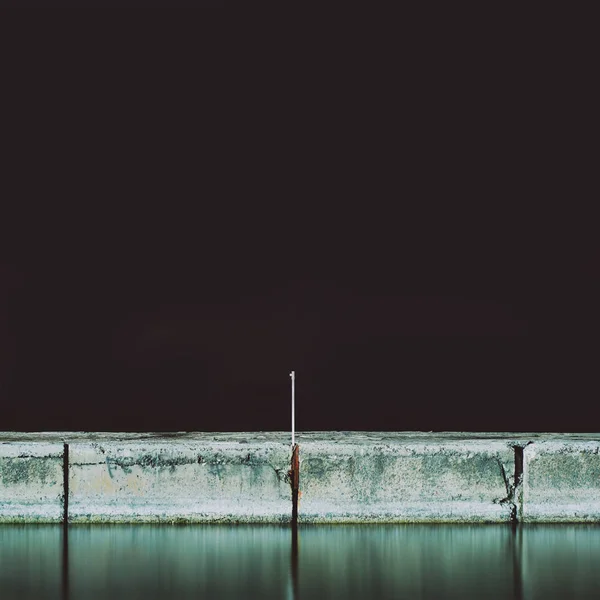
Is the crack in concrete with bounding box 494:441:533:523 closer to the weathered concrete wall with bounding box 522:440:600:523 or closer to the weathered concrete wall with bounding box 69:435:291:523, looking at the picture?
the weathered concrete wall with bounding box 522:440:600:523

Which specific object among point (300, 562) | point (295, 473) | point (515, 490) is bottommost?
point (300, 562)

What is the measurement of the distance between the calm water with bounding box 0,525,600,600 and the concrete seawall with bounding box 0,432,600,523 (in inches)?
4.4

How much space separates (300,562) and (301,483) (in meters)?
0.96

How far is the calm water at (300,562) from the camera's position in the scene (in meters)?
4.60

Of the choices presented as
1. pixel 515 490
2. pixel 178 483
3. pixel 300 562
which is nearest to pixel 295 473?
pixel 178 483

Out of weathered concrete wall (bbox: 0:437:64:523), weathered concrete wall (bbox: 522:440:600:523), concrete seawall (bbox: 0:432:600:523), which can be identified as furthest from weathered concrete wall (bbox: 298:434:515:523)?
weathered concrete wall (bbox: 0:437:64:523)

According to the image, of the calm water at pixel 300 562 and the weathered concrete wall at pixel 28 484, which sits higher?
the weathered concrete wall at pixel 28 484

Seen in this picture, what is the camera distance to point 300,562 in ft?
17.0

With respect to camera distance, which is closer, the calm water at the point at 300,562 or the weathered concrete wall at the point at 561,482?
the calm water at the point at 300,562

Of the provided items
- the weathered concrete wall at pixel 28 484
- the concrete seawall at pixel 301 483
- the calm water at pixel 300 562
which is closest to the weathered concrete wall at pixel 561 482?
the concrete seawall at pixel 301 483

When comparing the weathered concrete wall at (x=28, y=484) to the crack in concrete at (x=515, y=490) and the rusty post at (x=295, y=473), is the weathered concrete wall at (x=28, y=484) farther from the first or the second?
the crack in concrete at (x=515, y=490)

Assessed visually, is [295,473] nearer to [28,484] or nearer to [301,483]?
[301,483]

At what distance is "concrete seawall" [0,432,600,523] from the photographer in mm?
6078

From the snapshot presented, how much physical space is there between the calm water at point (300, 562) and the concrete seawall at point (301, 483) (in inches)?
4.4
